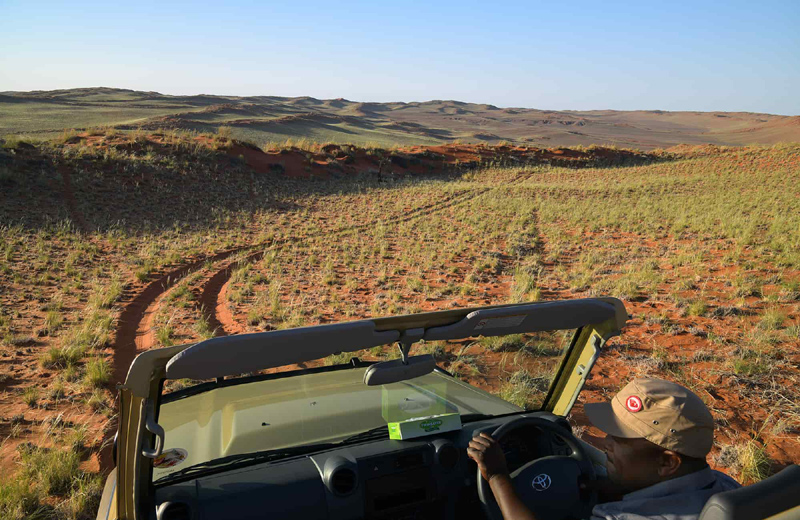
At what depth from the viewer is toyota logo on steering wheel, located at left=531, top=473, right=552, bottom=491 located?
2229 mm

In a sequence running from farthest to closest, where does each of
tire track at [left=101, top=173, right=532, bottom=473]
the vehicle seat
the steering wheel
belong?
tire track at [left=101, top=173, right=532, bottom=473] < the steering wheel < the vehicle seat

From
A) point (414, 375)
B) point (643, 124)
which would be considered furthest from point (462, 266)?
point (643, 124)

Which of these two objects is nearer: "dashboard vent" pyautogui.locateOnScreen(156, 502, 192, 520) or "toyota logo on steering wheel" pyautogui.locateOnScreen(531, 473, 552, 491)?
"dashboard vent" pyautogui.locateOnScreen(156, 502, 192, 520)

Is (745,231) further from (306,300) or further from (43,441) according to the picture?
(43,441)

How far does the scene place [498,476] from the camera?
2039 millimetres

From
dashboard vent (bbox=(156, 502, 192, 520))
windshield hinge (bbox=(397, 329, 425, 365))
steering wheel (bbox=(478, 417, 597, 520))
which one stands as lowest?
steering wheel (bbox=(478, 417, 597, 520))

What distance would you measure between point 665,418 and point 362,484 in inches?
47.6

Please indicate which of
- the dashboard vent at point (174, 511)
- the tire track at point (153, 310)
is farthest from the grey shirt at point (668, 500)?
the tire track at point (153, 310)

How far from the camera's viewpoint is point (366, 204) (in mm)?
23875

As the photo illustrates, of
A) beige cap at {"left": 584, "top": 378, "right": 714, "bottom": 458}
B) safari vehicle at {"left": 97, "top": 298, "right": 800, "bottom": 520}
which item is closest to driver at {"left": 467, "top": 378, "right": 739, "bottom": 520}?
beige cap at {"left": 584, "top": 378, "right": 714, "bottom": 458}

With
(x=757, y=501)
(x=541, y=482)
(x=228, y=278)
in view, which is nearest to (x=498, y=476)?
(x=541, y=482)

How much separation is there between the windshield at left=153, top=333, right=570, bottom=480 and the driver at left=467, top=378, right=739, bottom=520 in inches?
31.1

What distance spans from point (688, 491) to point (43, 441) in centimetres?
564

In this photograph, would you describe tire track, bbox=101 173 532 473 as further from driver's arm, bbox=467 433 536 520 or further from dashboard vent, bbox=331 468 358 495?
driver's arm, bbox=467 433 536 520
